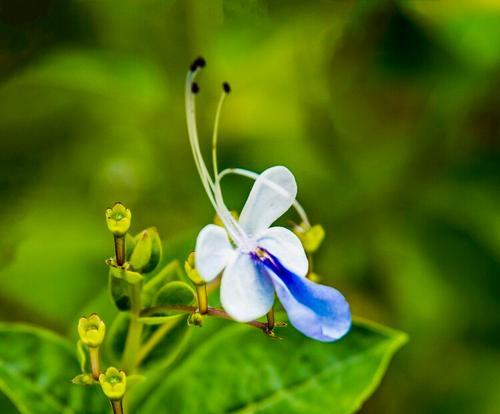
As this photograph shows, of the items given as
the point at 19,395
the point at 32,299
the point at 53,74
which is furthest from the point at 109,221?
the point at 53,74

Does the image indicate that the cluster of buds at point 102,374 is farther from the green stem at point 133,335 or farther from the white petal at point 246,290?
the white petal at point 246,290

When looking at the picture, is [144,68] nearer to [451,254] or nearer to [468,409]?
[451,254]

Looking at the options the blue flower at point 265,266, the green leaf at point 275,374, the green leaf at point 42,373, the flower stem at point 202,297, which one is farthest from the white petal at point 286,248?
the green leaf at point 42,373

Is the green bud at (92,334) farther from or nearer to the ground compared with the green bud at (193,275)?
nearer to the ground

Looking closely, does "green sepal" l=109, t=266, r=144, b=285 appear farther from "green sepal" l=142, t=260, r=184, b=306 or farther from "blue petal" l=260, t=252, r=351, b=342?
"blue petal" l=260, t=252, r=351, b=342

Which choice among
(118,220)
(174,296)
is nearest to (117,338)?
(174,296)

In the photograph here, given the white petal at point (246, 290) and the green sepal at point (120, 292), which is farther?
the green sepal at point (120, 292)

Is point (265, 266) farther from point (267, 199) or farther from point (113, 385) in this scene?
point (113, 385)
